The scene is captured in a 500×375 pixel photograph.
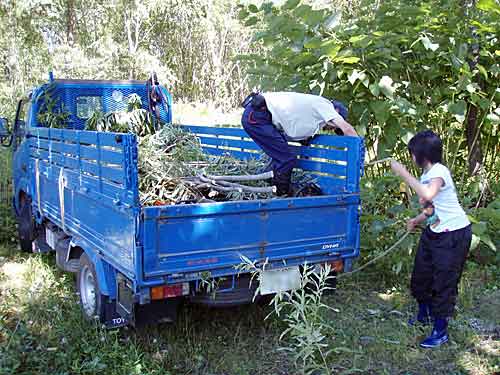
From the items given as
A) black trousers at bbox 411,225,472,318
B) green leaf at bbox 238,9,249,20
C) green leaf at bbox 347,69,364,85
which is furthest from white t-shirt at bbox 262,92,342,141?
black trousers at bbox 411,225,472,318

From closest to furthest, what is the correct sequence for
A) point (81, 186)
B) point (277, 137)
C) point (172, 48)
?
point (81, 186) < point (277, 137) < point (172, 48)

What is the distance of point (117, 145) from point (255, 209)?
0.97 meters

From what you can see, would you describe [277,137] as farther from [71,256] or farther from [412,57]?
[71,256]

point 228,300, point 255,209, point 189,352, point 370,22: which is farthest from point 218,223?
point 370,22

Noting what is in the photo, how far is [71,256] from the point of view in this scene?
4.48m

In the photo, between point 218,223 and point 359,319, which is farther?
point 359,319

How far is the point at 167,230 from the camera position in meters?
3.14

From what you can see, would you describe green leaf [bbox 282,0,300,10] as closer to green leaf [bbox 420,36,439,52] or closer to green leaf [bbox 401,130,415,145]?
green leaf [bbox 420,36,439,52]

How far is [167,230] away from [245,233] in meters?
0.54

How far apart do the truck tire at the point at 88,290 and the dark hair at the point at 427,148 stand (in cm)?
251

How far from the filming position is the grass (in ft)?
11.4

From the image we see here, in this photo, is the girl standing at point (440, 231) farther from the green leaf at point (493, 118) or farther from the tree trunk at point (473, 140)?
the tree trunk at point (473, 140)

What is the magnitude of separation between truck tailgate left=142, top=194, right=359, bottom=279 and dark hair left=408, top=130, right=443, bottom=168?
21.4 inches

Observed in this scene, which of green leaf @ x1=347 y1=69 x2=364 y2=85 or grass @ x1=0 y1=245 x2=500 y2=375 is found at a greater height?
green leaf @ x1=347 y1=69 x2=364 y2=85
